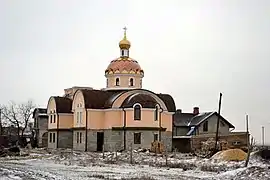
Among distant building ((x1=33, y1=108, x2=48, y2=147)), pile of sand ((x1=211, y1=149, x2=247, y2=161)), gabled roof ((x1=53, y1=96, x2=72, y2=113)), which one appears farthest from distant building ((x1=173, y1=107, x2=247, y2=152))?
distant building ((x1=33, y1=108, x2=48, y2=147))

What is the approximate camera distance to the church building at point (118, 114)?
182ft

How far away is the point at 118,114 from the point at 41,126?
24.6 m

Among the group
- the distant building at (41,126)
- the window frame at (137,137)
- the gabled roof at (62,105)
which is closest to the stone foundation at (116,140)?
the window frame at (137,137)

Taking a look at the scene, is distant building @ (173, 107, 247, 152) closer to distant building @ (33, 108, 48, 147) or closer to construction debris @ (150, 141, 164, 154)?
construction debris @ (150, 141, 164, 154)

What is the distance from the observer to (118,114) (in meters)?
56.3

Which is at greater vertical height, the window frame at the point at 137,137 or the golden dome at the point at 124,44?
the golden dome at the point at 124,44

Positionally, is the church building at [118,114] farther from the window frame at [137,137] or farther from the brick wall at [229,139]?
the brick wall at [229,139]

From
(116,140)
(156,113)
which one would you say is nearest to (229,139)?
(156,113)

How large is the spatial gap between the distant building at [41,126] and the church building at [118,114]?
1135 centimetres

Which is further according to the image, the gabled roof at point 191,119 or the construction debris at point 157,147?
the gabled roof at point 191,119

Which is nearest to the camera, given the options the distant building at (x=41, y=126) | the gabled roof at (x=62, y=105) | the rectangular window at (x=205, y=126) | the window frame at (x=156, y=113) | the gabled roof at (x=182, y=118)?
the window frame at (x=156, y=113)

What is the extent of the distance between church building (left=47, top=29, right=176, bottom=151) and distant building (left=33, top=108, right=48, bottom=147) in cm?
1135

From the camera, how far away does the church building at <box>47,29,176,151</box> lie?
55.4 metres

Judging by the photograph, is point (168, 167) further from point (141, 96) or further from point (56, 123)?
point (56, 123)
